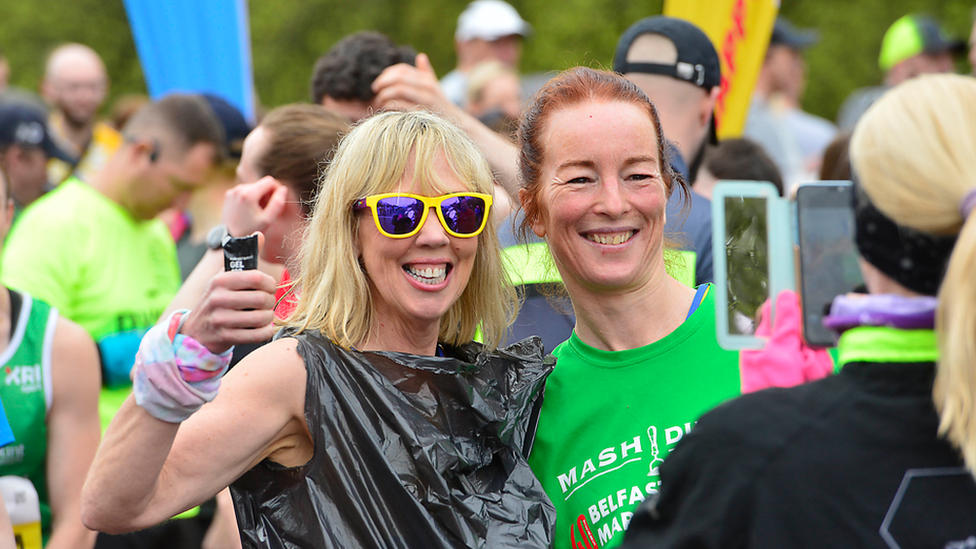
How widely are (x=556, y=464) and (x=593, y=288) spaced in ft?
1.52

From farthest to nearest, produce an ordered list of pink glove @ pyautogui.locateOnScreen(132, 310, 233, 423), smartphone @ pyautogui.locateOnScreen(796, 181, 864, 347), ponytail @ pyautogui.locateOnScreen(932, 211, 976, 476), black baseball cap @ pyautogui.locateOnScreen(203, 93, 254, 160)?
black baseball cap @ pyautogui.locateOnScreen(203, 93, 254, 160)
pink glove @ pyautogui.locateOnScreen(132, 310, 233, 423)
smartphone @ pyautogui.locateOnScreen(796, 181, 864, 347)
ponytail @ pyautogui.locateOnScreen(932, 211, 976, 476)

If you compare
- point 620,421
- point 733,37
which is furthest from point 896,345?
point 733,37

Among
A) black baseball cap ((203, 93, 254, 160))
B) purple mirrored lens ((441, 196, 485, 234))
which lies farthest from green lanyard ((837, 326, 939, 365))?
black baseball cap ((203, 93, 254, 160))

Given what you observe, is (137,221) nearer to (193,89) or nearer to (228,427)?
(193,89)

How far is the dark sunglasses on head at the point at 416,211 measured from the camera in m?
Result: 2.19

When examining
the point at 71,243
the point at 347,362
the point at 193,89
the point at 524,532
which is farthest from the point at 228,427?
the point at 193,89

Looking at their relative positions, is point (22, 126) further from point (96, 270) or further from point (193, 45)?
point (96, 270)

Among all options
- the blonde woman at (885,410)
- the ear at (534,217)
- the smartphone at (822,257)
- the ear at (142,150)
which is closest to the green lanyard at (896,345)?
the blonde woman at (885,410)

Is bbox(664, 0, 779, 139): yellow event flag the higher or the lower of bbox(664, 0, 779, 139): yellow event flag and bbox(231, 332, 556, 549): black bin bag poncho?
the higher

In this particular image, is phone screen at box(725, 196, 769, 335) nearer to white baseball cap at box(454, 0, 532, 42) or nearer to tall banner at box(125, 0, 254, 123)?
tall banner at box(125, 0, 254, 123)

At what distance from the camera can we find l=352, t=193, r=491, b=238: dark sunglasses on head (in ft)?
7.20

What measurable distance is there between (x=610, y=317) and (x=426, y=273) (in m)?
→ 0.51

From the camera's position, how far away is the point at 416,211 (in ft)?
7.22

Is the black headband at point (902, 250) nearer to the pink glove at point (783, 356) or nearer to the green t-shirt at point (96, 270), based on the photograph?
the pink glove at point (783, 356)
